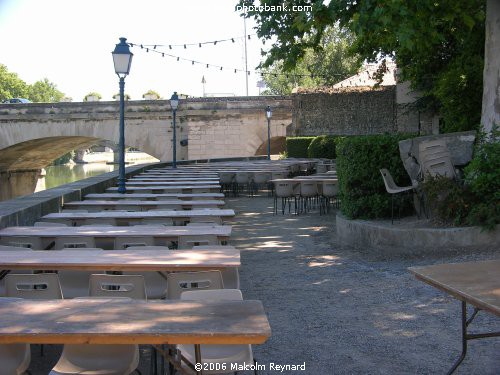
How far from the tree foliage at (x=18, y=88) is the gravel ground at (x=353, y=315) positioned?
6267 cm

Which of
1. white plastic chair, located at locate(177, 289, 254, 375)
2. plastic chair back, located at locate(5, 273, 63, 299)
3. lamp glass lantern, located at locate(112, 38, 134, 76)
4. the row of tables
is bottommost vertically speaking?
white plastic chair, located at locate(177, 289, 254, 375)

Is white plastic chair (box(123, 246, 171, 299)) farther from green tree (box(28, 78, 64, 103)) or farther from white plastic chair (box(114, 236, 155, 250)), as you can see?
green tree (box(28, 78, 64, 103))

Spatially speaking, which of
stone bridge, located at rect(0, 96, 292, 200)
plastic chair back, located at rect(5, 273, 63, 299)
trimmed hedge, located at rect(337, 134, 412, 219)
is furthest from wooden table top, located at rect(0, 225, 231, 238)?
stone bridge, located at rect(0, 96, 292, 200)

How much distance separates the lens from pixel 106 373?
11.0 feet

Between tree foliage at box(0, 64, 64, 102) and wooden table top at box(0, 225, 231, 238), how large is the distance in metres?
62.9

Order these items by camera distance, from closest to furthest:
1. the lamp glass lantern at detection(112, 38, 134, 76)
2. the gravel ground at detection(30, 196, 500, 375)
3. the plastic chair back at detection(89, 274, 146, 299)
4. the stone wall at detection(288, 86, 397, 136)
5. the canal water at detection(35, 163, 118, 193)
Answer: the plastic chair back at detection(89, 274, 146, 299) → the gravel ground at detection(30, 196, 500, 375) → the lamp glass lantern at detection(112, 38, 134, 76) → the stone wall at detection(288, 86, 397, 136) → the canal water at detection(35, 163, 118, 193)

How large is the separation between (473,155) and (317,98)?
71.2 feet

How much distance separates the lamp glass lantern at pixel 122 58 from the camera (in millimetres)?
10750

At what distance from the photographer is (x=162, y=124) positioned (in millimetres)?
34625

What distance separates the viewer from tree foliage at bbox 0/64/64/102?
66062mm

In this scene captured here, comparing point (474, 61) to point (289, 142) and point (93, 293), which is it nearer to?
point (93, 293)

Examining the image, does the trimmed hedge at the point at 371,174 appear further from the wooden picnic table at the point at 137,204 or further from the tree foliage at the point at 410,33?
the wooden picnic table at the point at 137,204

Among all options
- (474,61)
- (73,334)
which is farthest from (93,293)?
(474,61)

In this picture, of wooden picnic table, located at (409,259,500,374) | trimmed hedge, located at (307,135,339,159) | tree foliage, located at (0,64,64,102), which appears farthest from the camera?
tree foliage, located at (0,64,64,102)
